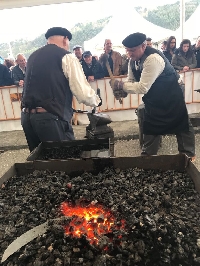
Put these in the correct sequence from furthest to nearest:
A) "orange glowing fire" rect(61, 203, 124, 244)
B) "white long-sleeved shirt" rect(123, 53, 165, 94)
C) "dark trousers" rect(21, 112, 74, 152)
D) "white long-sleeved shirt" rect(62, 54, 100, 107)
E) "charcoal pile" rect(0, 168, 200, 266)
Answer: "white long-sleeved shirt" rect(123, 53, 165, 94) → "dark trousers" rect(21, 112, 74, 152) → "white long-sleeved shirt" rect(62, 54, 100, 107) → "orange glowing fire" rect(61, 203, 124, 244) → "charcoal pile" rect(0, 168, 200, 266)

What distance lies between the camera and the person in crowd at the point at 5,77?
19.3 ft

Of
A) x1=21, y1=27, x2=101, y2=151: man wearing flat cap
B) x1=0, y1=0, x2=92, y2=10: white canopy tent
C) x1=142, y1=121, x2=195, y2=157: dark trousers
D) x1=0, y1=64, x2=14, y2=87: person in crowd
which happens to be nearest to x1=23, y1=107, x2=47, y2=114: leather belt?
x1=21, y1=27, x2=101, y2=151: man wearing flat cap

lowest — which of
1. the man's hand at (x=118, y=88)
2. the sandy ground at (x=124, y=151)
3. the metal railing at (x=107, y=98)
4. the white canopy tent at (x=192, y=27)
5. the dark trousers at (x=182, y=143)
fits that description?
the sandy ground at (x=124, y=151)

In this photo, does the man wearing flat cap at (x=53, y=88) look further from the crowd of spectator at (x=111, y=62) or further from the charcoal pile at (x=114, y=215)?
the crowd of spectator at (x=111, y=62)

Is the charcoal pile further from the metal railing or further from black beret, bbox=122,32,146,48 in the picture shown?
Answer: the metal railing

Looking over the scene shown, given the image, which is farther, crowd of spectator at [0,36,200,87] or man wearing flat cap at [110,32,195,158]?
crowd of spectator at [0,36,200,87]

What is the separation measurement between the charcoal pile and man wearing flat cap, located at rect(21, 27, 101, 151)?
84 cm

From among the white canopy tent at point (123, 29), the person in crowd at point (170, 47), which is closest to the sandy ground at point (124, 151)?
the person in crowd at point (170, 47)

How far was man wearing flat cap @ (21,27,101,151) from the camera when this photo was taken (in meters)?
2.56

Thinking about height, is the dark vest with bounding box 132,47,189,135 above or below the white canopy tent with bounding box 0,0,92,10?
below

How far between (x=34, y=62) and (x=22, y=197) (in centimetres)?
147

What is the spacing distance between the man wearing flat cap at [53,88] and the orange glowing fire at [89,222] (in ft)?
4.14

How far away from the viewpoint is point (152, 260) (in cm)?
118

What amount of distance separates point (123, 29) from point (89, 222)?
8.35 m
